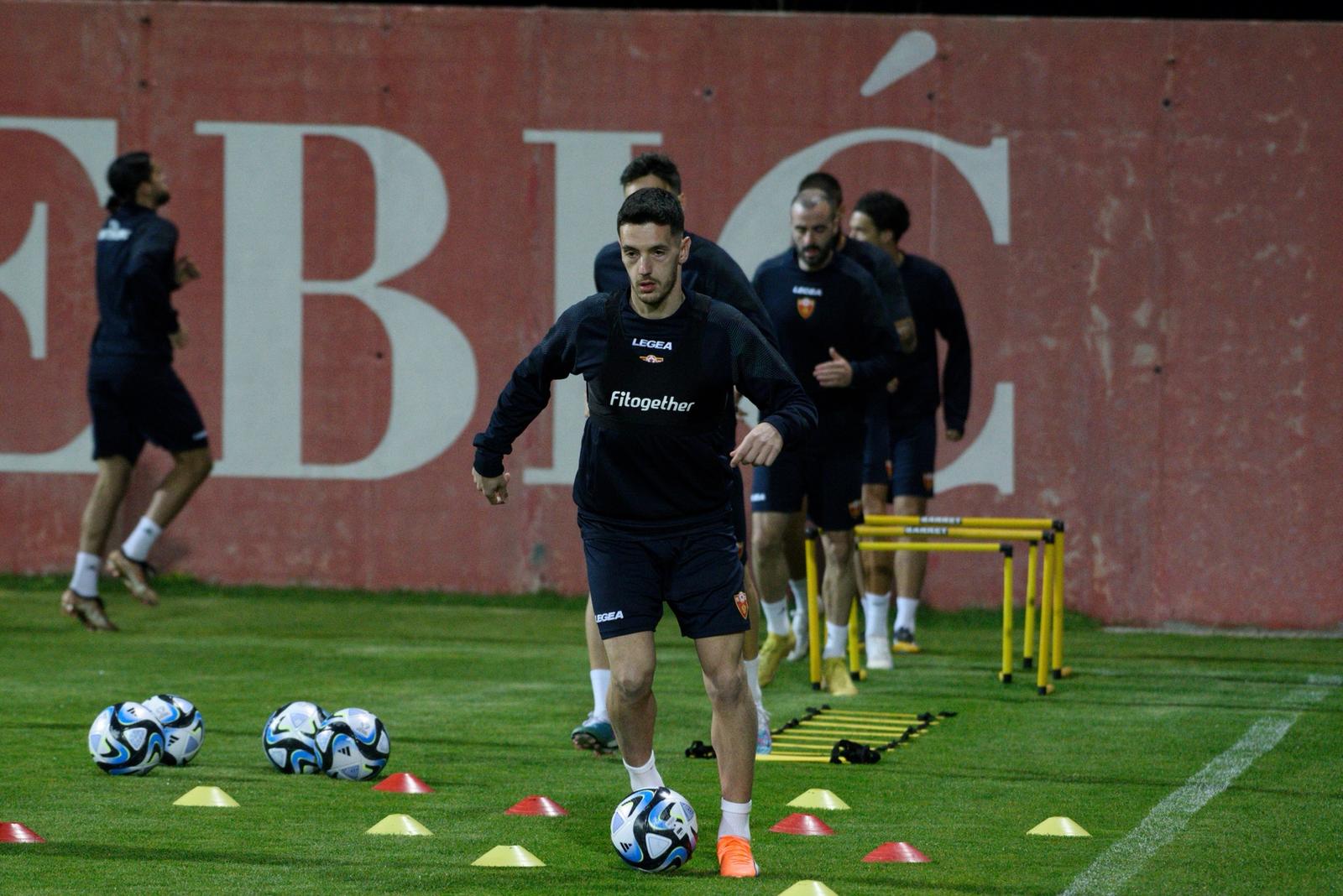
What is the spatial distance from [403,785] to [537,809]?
65 centimetres

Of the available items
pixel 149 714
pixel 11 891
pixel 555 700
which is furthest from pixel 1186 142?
pixel 11 891

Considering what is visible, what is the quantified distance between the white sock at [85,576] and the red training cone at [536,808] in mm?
5661

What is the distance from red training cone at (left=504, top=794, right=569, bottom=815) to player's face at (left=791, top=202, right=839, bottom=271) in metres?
3.64

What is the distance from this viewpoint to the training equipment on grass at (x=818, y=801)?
262 inches

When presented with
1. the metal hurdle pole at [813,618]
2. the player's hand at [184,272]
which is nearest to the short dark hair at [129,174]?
the player's hand at [184,272]

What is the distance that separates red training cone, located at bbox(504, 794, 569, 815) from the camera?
6504mm

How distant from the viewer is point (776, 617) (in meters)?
9.55

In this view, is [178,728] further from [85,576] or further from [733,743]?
[85,576]

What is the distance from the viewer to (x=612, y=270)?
25.2 ft

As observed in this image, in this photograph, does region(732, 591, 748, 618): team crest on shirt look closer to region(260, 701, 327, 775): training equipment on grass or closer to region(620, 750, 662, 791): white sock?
region(620, 750, 662, 791): white sock

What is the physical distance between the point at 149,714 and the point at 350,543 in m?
6.40

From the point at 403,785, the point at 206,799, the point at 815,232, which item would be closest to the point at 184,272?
the point at 815,232

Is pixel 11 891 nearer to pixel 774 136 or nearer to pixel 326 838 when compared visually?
pixel 326 838

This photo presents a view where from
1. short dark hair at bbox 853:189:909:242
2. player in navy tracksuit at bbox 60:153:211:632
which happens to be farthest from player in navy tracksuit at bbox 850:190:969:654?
player in navy tracksuit at bbox 60:153:211:632
